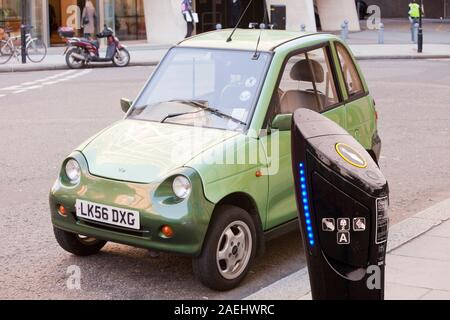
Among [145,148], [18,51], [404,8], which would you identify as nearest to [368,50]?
[18,51]

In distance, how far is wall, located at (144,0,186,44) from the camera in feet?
108

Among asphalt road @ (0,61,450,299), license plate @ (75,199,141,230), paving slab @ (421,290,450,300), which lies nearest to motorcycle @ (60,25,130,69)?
asphalt road @ (0,61,450,299)

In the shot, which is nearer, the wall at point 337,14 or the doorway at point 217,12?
the doorway at point 217,12

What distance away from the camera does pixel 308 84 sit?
714cm

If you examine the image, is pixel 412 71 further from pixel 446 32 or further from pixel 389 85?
pixel 446 32

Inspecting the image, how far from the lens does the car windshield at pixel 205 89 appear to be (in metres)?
6.63

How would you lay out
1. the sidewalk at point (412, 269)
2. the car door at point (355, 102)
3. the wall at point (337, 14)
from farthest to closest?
the wall at point (337, 14), the car door at point (355, 102), the sidewalk at point (412, 269)

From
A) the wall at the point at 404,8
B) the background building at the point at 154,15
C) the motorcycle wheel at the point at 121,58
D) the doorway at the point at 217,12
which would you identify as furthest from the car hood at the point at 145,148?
the wall at the point at 404,8

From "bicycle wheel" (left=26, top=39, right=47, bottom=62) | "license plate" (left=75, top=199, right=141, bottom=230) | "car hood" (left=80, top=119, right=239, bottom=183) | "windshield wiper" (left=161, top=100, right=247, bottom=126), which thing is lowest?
"license plate" (left=75, top=199, right=141, bottom=230)

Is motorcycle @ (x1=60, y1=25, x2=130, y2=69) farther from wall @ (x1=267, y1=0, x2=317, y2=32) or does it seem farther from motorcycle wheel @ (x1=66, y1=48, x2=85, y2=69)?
wall @ (x1=267, y1=0, x2=317, y2=32)

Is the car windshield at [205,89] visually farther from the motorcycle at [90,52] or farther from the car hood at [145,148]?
the motorcycle at [90,52]

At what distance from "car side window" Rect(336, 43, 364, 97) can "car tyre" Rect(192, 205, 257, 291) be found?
6.64ft

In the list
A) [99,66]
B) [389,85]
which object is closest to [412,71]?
[389,85]
